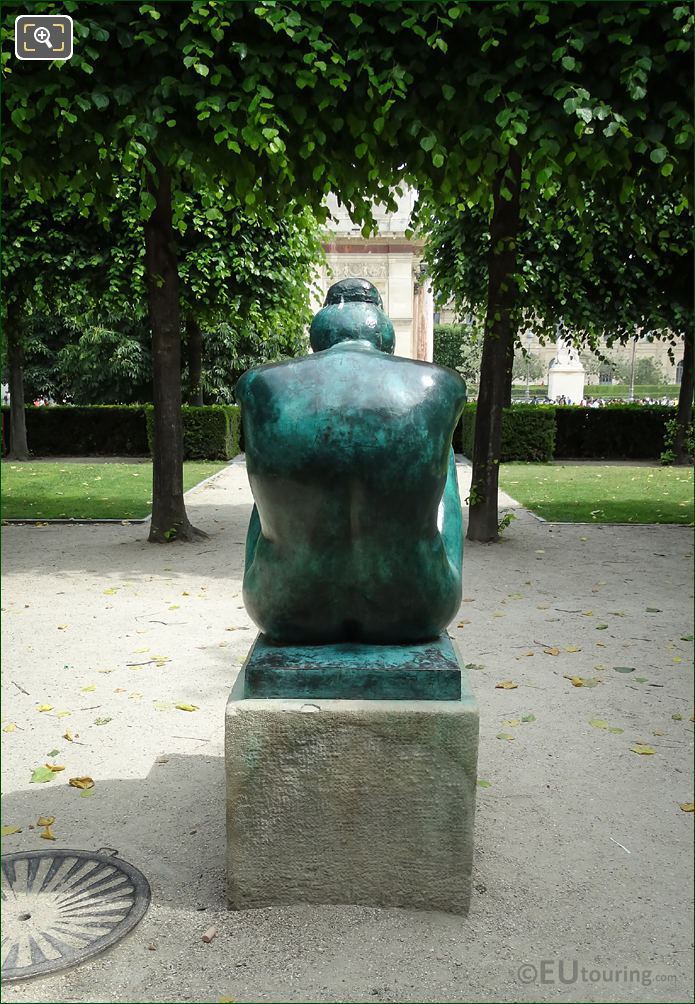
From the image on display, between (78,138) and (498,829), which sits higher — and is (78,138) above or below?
above

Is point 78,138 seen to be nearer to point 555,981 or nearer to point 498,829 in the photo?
point 498,829

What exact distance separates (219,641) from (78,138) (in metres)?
3.90

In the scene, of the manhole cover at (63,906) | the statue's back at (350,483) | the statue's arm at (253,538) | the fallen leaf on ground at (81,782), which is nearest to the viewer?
the statue's back at (350,483)

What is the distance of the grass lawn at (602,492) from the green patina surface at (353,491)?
9.27m

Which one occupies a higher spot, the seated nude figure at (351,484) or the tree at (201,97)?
the tree at (201,97)

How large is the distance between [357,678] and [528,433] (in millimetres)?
19005

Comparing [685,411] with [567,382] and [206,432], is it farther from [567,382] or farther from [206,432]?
[567,382]

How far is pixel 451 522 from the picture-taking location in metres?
3.20

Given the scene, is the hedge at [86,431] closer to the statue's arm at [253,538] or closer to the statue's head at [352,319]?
Result: the statue's arm at [253,538]

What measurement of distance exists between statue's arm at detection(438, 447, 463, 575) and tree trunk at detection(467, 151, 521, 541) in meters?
6.72

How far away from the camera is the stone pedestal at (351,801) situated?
2957 millimetres

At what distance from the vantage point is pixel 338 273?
50.1 meters

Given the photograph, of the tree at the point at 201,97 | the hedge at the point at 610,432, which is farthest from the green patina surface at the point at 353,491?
the hedge at the point at 610,432

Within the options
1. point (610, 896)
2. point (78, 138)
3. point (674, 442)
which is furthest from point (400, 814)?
point (674, 442)
